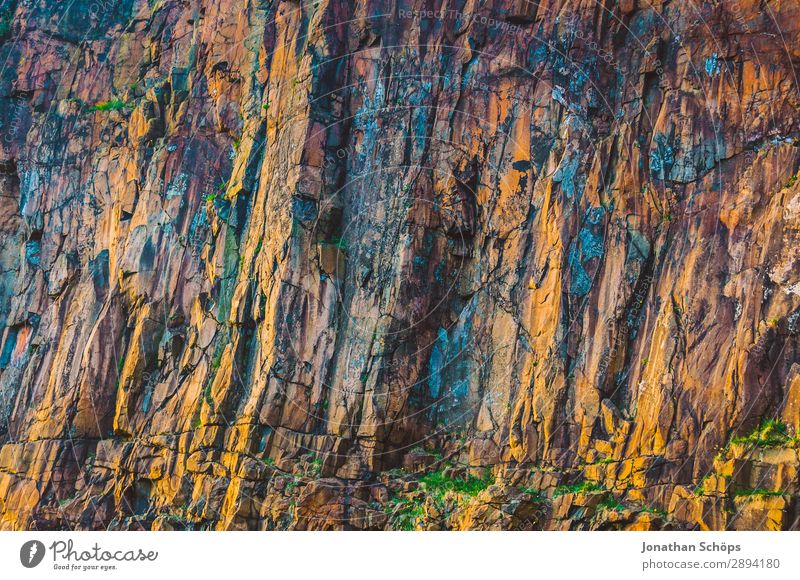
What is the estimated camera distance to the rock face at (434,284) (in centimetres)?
4300

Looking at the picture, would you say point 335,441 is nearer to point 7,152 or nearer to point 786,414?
point 786,414

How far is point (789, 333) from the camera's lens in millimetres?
41250

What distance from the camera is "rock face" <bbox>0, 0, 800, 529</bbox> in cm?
4300

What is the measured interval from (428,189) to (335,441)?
10593 mm

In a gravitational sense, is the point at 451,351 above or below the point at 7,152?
below

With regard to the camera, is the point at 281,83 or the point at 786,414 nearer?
the point at 786,414

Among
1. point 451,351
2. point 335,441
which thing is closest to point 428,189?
point 451,351
